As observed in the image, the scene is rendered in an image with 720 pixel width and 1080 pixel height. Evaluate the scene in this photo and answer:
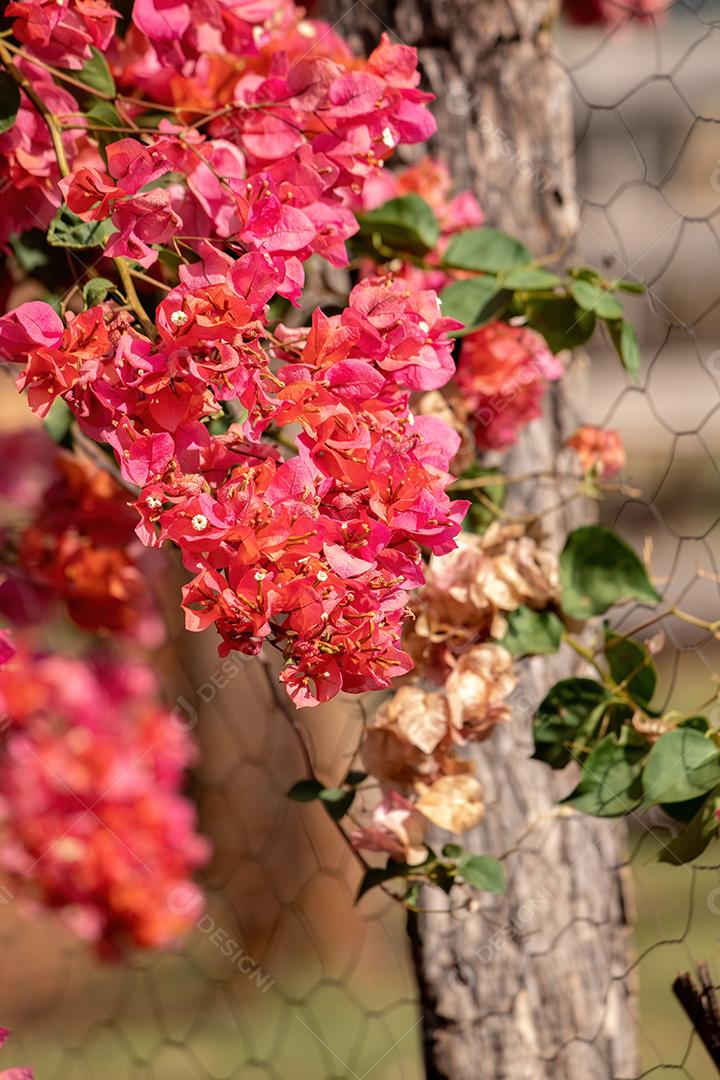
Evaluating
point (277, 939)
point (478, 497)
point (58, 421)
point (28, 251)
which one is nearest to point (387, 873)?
point (478, 497)

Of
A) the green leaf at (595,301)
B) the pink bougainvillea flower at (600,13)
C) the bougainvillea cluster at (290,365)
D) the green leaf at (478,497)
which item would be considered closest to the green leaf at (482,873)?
the bougainvillea cluster at (290,365)

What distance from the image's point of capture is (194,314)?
439 mm

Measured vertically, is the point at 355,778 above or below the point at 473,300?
below

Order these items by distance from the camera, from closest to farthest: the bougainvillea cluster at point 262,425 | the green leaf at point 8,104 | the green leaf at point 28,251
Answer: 1. the bougainvillea cluster at point 262,425
2. the green leaf at point 8,104
3. the green leaf at point 28,251

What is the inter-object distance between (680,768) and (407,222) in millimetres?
375

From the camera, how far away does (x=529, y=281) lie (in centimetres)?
69

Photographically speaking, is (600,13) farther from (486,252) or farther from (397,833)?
(397,833)

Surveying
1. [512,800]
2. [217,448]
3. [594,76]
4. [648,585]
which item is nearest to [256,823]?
[512,800]

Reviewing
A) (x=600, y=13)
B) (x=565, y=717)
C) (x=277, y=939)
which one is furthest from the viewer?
(x=277, y=939)

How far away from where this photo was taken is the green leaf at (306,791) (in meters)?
0.69

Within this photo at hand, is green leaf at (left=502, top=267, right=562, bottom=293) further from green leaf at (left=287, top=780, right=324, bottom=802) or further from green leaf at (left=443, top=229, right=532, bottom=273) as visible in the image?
green leaf at (left=287, top=780, right=324, bottom=802)

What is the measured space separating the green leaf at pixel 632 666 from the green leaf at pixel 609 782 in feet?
0.15

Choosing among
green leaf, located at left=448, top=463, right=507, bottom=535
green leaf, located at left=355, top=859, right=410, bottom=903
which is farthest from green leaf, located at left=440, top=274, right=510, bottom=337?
green leaf, located at left=355, top=859, right=410, bottom=903

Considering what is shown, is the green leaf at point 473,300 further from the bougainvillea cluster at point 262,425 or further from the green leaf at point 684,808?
the green leaf at point 684,808
